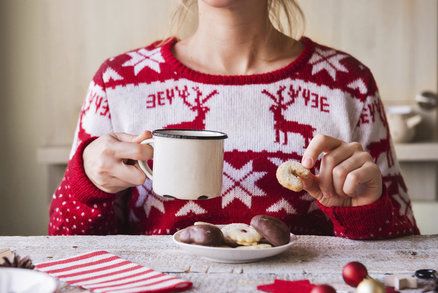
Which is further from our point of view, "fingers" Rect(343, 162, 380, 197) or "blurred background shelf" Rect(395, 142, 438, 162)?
"blurred background shelf" Rect(395, 142, 438, 162)

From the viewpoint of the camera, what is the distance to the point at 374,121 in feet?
4.72

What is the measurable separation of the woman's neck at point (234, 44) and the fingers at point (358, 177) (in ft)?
1.37

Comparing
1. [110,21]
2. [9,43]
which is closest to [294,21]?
[110,21]

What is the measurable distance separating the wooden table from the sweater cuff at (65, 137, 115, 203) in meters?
0.09

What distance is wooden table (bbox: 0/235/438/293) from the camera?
0.92 metres

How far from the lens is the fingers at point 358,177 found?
1.12 meters

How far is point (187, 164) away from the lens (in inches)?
39.3

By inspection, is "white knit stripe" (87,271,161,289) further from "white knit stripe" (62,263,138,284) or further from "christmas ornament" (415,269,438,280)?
"christmas ornament" (415,269,438,280)

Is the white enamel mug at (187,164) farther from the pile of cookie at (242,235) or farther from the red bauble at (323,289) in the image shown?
the red bauble at (323,289)

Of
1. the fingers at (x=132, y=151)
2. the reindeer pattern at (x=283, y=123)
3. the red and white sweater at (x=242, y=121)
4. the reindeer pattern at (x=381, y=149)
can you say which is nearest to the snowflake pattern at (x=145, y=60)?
the red and white sweater at (x=242, y=121)

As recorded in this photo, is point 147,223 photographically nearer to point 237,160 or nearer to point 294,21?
point 237,160

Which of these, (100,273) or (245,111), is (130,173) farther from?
(245,111)

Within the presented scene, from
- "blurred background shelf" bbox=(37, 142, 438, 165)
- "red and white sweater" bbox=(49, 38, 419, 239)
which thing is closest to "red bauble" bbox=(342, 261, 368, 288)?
"red and white sweater" bbox=(49, 38, 419, 239)

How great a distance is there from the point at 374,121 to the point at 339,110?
8cm
